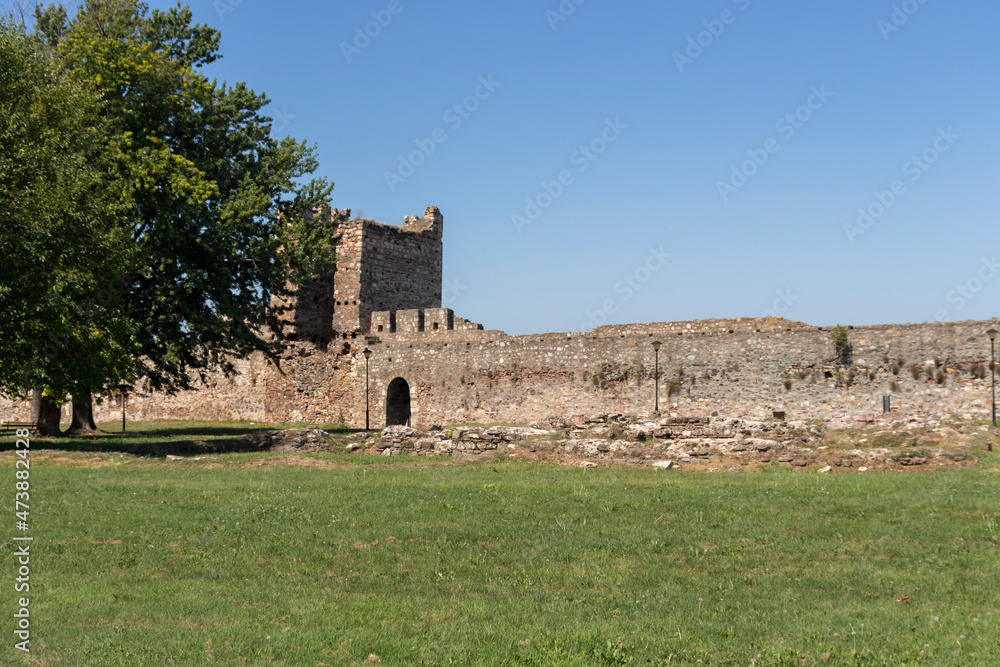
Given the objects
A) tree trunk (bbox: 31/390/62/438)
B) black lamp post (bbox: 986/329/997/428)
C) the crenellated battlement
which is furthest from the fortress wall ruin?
tree trunk (bbox: 31/390/62/438)

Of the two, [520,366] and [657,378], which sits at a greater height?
[520,366]

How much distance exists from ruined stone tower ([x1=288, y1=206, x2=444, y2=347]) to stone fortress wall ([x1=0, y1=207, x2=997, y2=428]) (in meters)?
0.06

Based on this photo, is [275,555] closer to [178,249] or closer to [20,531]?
[20,531]

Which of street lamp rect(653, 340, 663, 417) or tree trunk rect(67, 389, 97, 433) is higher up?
street lamp rect(653, 340, 663, 417)

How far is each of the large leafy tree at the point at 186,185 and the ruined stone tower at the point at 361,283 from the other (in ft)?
25.9

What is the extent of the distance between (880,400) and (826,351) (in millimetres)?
1946

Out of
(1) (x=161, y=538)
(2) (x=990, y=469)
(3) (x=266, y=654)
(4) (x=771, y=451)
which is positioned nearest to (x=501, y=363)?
(4) (x=771, y=451)

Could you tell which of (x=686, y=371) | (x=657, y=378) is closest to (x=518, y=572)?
(x=686, y=371)

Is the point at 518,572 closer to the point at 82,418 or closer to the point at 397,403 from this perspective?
the point at 82,418

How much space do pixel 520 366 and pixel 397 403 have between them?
645cm

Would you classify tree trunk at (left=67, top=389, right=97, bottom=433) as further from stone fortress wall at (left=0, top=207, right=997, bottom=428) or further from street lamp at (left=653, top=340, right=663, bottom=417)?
street lamp at (left=653, top=340, right=663, bottom=417)

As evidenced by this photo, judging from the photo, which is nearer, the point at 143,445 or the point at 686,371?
the point at 143,445

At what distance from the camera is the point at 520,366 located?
30672mm

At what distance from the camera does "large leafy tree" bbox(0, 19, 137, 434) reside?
18.4 metres
